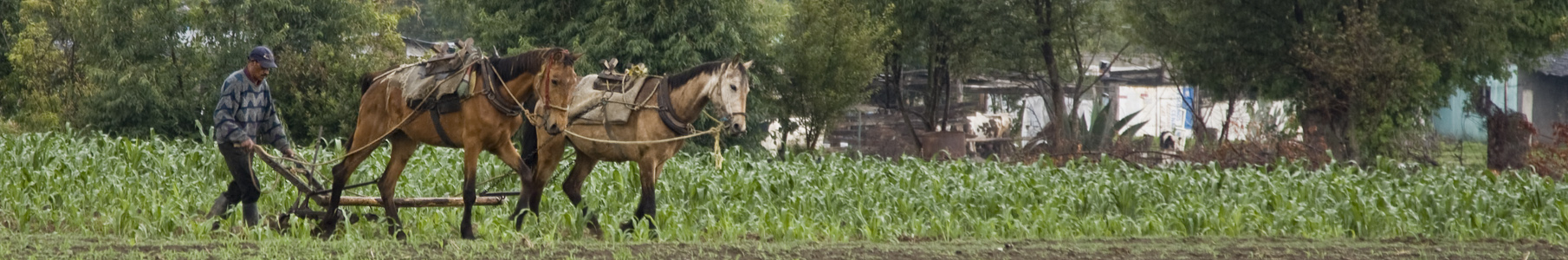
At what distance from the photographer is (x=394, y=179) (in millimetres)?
→ 8695

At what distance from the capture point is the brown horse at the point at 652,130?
8859 millimetres

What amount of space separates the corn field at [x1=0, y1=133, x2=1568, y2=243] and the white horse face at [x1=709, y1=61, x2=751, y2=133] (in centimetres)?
71

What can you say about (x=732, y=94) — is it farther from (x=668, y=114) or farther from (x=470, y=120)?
(x=470, y=120)

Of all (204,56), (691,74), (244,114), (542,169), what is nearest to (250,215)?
(244,114)

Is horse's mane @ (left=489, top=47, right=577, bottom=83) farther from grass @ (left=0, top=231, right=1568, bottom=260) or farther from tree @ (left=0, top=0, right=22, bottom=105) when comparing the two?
tree @ (left=0, top=0, right=22, bottom=105)

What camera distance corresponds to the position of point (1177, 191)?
40.7 feet

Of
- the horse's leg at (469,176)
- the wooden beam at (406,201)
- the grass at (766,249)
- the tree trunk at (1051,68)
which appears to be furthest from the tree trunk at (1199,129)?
the horse's leg at (469,176)

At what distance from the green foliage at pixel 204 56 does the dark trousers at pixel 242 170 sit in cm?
1191

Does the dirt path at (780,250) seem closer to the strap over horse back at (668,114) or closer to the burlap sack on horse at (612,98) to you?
the strap over horse back at (668,114)

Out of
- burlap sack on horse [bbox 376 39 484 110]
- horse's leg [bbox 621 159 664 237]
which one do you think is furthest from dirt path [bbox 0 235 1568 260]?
burlap sack on horse [bbox 376 39 484 110]

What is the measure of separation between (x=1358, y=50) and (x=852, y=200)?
11116 mm

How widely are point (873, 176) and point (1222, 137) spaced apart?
11.4 m

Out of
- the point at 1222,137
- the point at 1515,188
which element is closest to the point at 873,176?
the point at 1515,188

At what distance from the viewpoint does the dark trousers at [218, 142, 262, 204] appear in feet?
27.7
